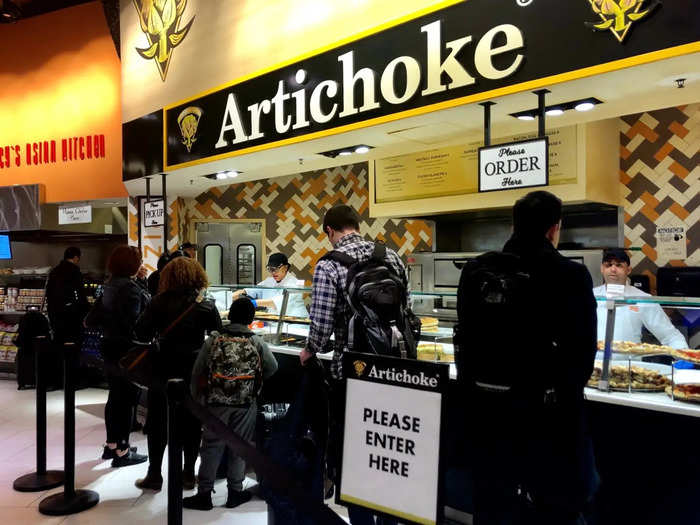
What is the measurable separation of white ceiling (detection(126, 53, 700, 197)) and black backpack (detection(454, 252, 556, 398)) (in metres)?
1.99

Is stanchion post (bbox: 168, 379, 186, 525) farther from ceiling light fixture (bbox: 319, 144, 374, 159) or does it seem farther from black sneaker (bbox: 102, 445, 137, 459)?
ceiling light fixture (bbox: 319, 144, 374, 159)

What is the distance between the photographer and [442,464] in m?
1.71

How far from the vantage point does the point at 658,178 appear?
5500 millimetres

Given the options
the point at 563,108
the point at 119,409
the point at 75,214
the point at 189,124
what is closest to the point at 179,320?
the point at 119,409

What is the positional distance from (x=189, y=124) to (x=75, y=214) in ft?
9.05

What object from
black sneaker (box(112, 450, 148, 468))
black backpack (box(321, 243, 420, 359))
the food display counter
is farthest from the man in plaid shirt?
black sneaker (box(112, 450, 148, 468))

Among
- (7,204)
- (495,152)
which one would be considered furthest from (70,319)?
(495,152)

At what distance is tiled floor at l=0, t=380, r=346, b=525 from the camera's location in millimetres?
3443

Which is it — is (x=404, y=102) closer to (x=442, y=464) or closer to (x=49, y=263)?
(x=442, y=464)

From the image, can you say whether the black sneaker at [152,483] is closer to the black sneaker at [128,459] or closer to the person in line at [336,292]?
the black sneaker at [128,459]

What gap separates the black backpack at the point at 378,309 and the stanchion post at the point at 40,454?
236 centimetres

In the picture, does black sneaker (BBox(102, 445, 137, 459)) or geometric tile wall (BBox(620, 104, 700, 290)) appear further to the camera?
geometric tile wall (BBox(620, 104, 700, 290))

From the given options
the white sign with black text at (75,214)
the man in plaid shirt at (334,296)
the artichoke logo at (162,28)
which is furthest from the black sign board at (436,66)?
the white sign with black text at (75,214)

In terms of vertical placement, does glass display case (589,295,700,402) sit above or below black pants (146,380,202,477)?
above
